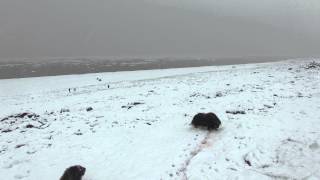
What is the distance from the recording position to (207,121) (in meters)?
14.9

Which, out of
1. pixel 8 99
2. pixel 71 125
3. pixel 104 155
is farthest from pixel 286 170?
pixel 8 99

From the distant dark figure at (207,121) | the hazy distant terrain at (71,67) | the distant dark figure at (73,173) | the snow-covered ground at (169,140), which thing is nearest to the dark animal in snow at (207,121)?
the distant dark figure at (207,121)

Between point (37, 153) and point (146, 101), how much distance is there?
10.7 m

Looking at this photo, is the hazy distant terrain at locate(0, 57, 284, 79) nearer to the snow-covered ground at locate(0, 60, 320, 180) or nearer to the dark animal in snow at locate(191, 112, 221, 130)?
the snow-covered ground at locate(0, 60, 320, 180)

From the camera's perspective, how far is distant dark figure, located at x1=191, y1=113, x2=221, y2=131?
582 inches

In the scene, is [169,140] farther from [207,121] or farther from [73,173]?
[73,173]

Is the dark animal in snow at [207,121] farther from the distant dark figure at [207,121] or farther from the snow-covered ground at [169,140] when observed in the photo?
the snow-covered ground at [169,140]

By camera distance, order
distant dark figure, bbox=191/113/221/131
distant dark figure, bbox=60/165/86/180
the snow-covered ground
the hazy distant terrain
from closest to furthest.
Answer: distant dark figure, bbox=60/165/86/180
the snow-covered ground
distant dark figure, bbox=191/113/221/131
the hazy distant terrain

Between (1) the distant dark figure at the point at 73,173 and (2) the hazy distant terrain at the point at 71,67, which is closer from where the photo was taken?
(1) the distant dark figure at the point at 73,173

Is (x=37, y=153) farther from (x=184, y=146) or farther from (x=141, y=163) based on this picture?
(x=184, y=146)

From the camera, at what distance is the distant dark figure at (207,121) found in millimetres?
14781

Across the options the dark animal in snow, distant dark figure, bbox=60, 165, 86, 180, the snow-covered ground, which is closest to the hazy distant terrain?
the snow-covered ground

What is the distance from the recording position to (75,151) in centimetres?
1304

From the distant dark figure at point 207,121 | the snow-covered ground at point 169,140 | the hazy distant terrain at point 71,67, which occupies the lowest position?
the hazy distant terrain at point 71,67
